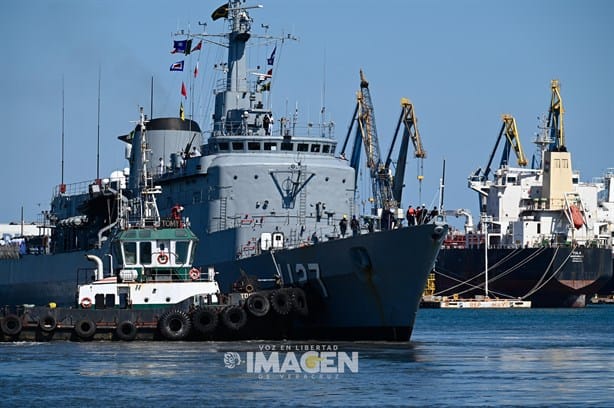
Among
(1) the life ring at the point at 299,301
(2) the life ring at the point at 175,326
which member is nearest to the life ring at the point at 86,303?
(2) the life ring at the point at 175,326

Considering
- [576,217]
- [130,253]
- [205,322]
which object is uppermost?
[576,217]

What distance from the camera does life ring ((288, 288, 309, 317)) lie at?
128 feet

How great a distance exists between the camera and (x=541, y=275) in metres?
102

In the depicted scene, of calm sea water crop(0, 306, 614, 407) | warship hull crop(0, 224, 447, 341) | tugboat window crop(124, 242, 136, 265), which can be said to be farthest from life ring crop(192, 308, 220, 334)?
tugboat window crop(124, 242, 136, 265)

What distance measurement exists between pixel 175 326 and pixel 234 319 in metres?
1.65

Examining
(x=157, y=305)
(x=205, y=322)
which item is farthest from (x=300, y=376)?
(x=157, y=305)

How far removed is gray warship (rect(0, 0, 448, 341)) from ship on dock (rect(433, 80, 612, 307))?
4344cm

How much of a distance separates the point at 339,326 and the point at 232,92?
14.9 meters

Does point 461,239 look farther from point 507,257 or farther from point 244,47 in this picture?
point 244,47

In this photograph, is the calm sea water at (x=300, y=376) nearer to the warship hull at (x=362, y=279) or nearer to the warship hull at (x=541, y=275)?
the warship hull at (x=362, y=279)

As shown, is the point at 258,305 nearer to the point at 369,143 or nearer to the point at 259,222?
the point at 259,222

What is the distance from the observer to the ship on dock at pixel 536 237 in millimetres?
102812

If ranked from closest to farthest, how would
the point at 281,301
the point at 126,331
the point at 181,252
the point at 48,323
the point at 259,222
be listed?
the point at 126,331
the point at 281,301
the point at 48,323
the point at 181,252
the point at 259,222

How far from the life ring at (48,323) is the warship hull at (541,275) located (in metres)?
66.9
